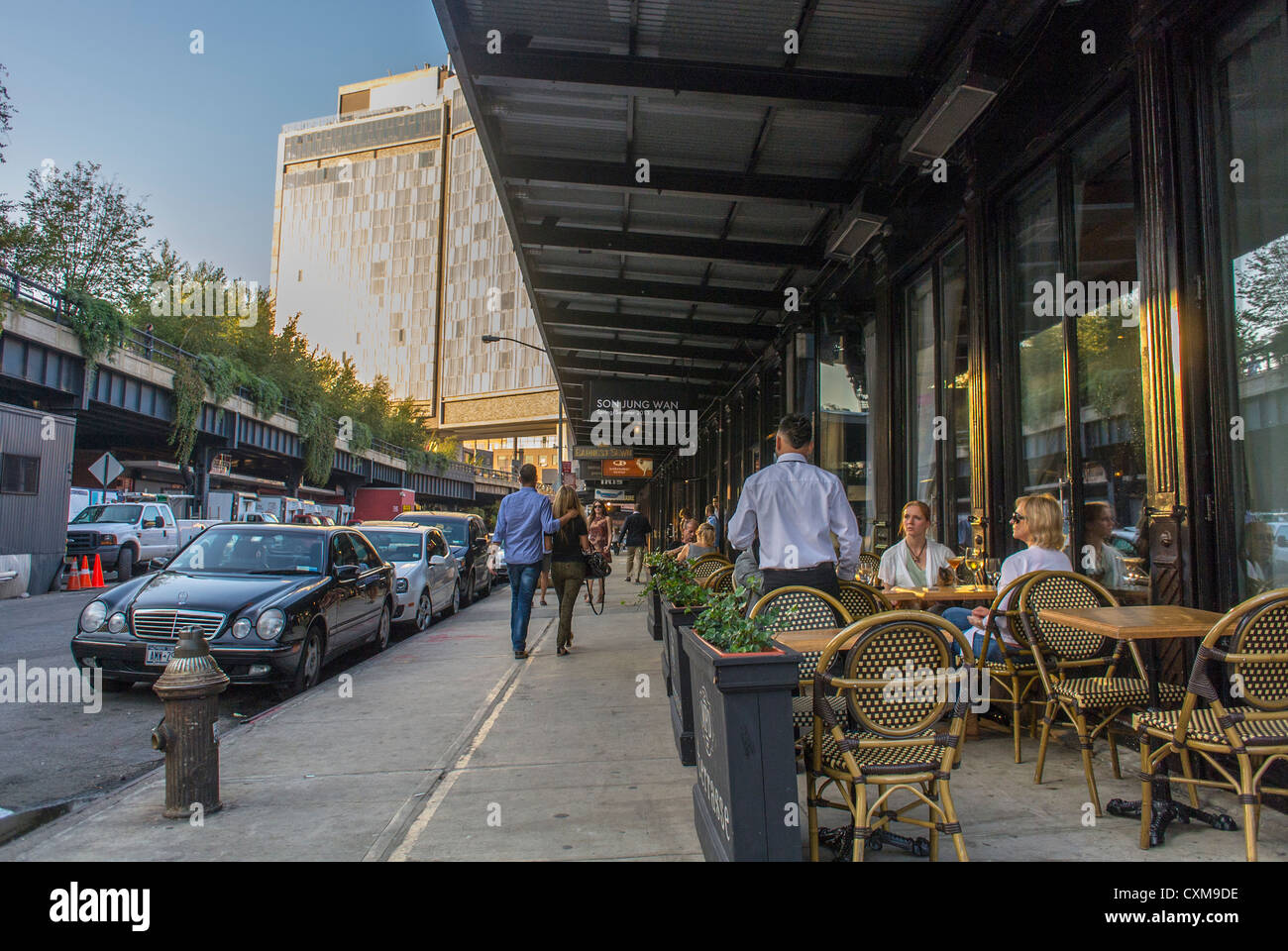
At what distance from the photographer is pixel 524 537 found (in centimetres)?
880

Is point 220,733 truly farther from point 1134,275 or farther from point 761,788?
point 1134,275

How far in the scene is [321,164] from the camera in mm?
130000

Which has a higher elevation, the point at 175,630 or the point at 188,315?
the point at 188,315

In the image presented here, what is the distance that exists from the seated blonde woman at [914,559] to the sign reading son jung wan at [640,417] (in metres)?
10.9

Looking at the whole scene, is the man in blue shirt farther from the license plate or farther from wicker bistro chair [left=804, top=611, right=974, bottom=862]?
wicker bistro chair [left=804, top=611, right=974, bottom=862]

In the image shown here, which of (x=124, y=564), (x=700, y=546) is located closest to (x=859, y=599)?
(x=700, y=546)

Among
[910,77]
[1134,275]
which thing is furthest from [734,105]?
[1134,275]

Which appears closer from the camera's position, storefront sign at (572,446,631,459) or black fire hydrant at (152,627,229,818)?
black fire hydrant at (152,627,229,818)

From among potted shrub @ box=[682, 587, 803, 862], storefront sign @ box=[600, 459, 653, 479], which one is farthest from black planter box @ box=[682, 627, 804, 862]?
storefront sign @ box=[600, 459, 653, 479]

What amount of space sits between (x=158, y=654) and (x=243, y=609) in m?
0.68

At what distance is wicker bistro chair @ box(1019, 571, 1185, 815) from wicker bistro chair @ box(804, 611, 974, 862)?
4.38 ft

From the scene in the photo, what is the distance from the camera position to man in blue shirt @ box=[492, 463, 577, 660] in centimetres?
879

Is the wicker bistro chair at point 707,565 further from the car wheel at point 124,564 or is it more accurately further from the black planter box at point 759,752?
the car wheel at point 124,564
